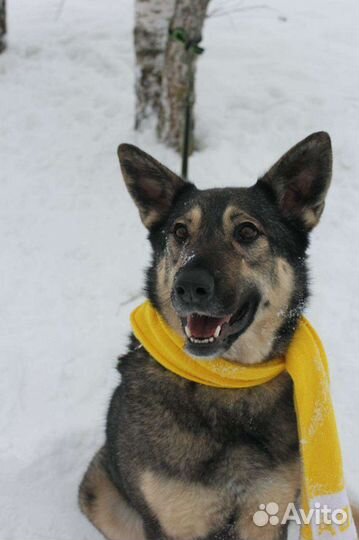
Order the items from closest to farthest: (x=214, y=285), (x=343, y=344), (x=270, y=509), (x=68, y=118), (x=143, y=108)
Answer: (x=214, y=285) → (x=270, y=509) → (x=343, y=344) → (x=143, y=108) → (x=68, y=118)

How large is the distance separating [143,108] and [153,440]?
16.8ft

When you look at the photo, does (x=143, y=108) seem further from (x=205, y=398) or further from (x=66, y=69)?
(x=205, y=398)

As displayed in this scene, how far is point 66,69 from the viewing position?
849 cm

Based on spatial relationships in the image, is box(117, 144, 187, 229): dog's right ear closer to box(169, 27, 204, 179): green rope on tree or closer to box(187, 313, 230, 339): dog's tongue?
box(187, 313, 230, 339): dog's tongue

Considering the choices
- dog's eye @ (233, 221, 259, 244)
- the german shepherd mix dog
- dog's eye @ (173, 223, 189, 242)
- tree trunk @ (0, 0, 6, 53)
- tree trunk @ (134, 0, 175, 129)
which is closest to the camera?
the german shepherd mix dog

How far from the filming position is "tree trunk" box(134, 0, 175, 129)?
22.6ft

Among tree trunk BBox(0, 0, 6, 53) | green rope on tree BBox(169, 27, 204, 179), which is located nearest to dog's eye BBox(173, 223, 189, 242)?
green rope on tree BBox(169, 27, 204, 179)

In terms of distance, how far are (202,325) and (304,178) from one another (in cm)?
102

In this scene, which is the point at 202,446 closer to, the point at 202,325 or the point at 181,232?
the point at 202,325

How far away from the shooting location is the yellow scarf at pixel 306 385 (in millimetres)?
2988

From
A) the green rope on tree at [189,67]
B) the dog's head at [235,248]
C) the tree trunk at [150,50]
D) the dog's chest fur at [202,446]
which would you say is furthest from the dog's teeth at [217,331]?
the tree trunk at [150,50]

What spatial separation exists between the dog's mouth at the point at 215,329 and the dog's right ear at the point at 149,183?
2.70 feet

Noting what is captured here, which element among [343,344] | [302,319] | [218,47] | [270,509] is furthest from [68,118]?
[270,509]

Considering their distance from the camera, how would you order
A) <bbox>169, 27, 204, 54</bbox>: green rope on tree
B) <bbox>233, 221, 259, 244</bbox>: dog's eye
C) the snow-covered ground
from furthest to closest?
<bbox>169, 27, 204, 54</bbox>: green rope on tree, the snow-covered ground, <bbox>233, 221, 259, 244</bbox>: dog's eye
